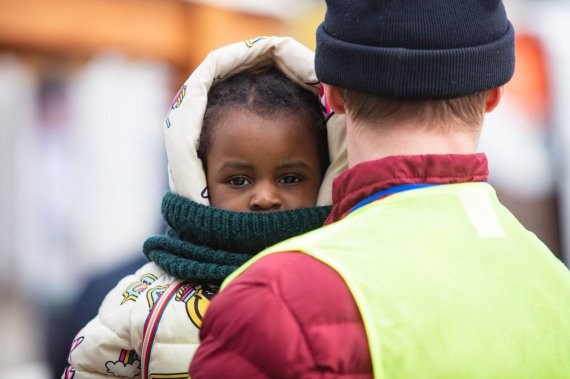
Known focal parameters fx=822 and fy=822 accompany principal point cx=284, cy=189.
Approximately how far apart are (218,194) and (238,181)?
0.21ft

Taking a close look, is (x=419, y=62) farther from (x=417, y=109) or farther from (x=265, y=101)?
(x=265, y=101)

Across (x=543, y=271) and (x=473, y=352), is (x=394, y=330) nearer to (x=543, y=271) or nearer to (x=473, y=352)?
(x=473, y=352)

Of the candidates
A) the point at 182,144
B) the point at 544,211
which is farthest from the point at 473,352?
the point at 544,211

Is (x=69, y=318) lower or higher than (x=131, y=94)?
lower

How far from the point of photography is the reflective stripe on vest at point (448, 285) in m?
1.29

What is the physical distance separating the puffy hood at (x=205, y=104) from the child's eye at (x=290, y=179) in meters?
0.07

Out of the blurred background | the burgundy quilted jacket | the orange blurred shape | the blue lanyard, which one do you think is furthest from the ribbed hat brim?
the orange blurred shape

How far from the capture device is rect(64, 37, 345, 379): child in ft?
6.62

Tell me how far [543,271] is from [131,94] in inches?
152

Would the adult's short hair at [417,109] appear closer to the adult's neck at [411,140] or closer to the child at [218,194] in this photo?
the adult's neck at [411,140]

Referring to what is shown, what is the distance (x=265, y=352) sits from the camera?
1.26 metres

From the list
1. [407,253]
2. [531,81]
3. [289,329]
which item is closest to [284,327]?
[289,329]

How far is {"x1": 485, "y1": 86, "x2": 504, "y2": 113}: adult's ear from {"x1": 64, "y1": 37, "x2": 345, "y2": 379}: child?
1.72 feet

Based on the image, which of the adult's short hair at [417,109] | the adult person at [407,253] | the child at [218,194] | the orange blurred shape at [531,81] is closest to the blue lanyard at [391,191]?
the adult person at [407,253]
